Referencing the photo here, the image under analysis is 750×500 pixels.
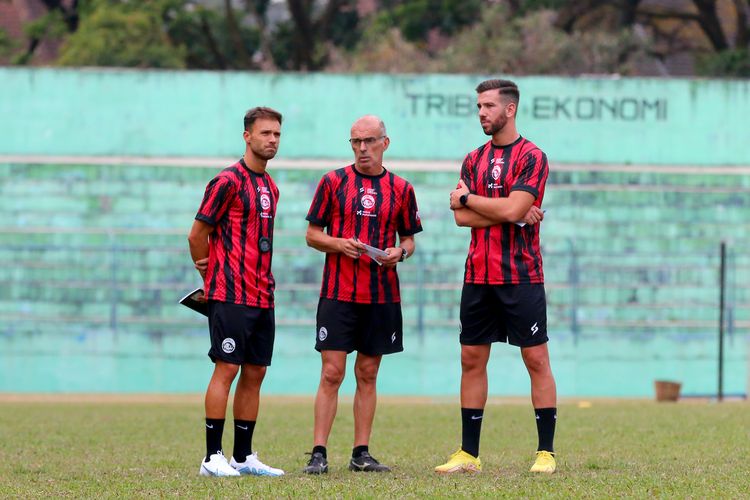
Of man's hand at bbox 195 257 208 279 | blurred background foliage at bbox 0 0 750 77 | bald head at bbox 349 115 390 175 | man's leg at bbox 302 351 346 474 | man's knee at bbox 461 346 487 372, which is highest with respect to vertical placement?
blurred background foliage at bbox 0 0 750 77

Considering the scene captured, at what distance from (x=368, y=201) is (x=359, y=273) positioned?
0.42 metres

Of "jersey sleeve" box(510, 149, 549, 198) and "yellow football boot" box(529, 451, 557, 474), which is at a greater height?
"jersey sleeve" box(510, 149, 549, 198)

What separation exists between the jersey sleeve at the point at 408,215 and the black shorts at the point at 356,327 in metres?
0.47

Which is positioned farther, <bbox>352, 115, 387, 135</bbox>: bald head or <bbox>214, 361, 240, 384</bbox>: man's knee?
<bbox>352, 115, 387, 135</bbox>: bald head

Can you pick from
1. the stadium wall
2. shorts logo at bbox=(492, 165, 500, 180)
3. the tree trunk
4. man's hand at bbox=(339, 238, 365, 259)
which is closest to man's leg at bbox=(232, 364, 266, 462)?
man's hand at bbox=(339, 238, 365, 259)

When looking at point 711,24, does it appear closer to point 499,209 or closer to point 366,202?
point 366,202

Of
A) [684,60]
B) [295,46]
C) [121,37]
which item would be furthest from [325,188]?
[684,60]

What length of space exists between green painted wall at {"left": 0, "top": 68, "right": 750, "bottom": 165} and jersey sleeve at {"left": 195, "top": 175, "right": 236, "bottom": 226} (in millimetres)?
15218

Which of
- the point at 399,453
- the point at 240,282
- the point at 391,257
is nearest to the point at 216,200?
the point at 240,282

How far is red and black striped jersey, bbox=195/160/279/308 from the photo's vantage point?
836 cm

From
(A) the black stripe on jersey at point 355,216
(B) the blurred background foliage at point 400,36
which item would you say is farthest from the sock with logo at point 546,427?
(B) the blurred background foliage at point 400,36

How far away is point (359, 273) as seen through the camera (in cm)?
869

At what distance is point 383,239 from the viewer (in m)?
8.80

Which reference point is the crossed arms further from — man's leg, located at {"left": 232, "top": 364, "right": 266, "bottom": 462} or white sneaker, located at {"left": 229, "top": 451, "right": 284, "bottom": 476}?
white sneaker, located at {"left": 229, "top": 451, "right": 284, "bottom": 476}
